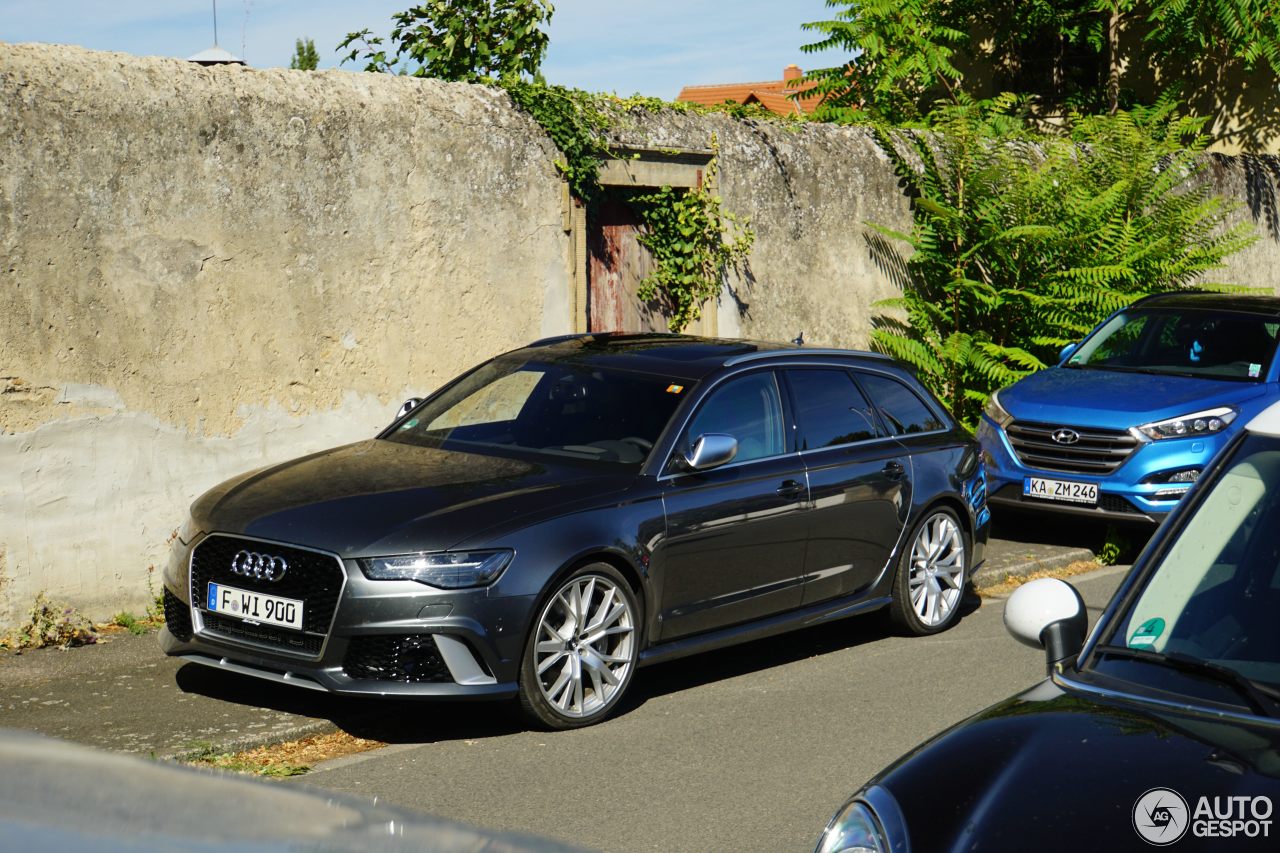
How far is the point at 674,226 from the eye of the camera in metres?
12.2

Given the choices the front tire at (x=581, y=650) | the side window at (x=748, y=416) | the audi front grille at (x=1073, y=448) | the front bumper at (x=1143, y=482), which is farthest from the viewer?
the audi front grille at (x=1073, y=448)

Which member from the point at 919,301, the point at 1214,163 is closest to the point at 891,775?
the point at 919,301

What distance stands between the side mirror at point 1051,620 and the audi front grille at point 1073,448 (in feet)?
23.9

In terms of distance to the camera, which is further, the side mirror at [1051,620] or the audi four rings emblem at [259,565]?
the audi four rings emblem at [259,565]

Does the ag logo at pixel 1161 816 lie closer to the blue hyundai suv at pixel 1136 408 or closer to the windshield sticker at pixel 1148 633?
the windshield sticker at pixel 1148 633

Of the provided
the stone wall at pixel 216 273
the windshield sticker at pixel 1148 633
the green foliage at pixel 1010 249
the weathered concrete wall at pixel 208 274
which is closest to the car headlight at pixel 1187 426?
the green foliage at pixel 1010 249

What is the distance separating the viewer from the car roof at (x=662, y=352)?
794 centimetres

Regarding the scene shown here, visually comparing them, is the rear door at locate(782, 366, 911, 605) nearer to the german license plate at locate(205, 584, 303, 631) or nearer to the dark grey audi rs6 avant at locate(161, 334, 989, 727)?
the dark grey audi rs6 avant at locate(161, 334, 989, 727)

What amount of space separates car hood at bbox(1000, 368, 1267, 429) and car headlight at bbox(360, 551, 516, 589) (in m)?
6.05

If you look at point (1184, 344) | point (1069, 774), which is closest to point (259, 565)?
point (1069, 774)

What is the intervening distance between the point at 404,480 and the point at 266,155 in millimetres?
3185

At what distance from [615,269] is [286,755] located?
617 cm

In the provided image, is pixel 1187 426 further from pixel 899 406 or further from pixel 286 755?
pixel 286 755

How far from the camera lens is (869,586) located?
843 centimetres
